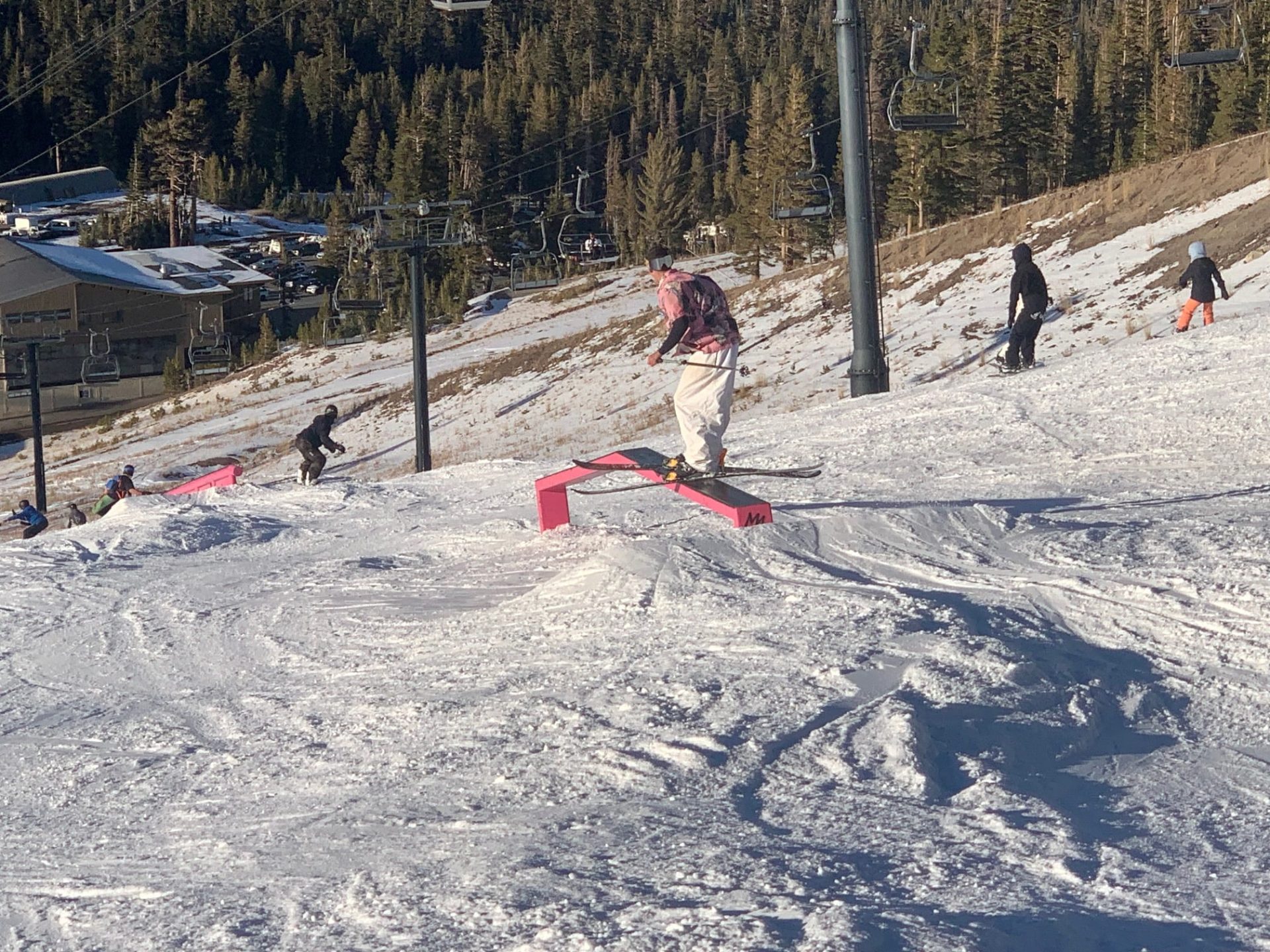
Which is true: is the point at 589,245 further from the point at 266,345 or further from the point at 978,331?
the point at 266,345

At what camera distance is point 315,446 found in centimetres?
1823

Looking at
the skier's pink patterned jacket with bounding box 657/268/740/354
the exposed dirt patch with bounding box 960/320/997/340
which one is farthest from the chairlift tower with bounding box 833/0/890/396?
the exposed dirt patch with bounding box 960/320/997/340

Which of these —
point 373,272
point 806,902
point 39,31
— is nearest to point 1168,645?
point 806,902

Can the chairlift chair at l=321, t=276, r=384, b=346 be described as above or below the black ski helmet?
below

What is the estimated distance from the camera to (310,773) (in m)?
5.00

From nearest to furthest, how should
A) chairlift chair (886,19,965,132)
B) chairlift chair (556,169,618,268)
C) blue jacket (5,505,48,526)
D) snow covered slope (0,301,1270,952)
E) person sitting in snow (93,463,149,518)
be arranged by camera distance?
snow covered slope (0,301,1270,952) → chairlift chair (886,19,965,132) → person sitting in snow (93,463,149,518) → blue jacket (5,505,48,526) → chairlift chair (556,169,618,268)

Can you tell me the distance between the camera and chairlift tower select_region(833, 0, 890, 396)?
1543 centimetres

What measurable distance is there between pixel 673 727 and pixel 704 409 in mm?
3954

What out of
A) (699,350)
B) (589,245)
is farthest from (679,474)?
(589,245)

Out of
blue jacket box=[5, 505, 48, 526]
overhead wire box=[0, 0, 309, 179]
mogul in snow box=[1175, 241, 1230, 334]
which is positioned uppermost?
overhead wire box=[0, 0, 309, 179]

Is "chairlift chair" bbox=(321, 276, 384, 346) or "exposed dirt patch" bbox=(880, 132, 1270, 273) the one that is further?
"chairlift chair" bbox=(321, 276, 384, 346)

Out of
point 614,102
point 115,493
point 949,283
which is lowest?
point 115,493

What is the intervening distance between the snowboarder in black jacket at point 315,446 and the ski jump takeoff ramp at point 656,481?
30.4ft

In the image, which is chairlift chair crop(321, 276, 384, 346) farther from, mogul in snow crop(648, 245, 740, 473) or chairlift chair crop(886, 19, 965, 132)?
mogul in snow crop(648, 245, 740, 473)
